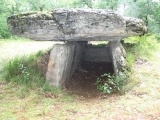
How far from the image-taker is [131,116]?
4.05 metres

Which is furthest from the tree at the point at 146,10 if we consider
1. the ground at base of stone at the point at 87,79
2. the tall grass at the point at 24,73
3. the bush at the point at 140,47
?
the tall grass at the point at 24,73

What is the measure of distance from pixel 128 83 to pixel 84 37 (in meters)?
1.51

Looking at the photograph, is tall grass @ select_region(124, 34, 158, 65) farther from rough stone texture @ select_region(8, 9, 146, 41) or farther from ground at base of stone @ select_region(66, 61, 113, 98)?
rough stone texture @ select_region(8, 9, 146, 41)

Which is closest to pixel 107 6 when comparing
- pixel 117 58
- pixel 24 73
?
pixel 117 58

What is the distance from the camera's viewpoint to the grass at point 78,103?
4164 mm

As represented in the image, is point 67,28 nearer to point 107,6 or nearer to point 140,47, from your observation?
point 140,47

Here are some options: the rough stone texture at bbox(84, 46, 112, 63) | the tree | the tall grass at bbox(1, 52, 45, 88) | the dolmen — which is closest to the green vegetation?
the tree

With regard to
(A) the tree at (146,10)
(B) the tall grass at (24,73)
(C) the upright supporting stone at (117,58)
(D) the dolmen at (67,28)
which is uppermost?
(A) the tree at (146,10)

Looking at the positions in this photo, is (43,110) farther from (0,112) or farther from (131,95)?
(131,95)

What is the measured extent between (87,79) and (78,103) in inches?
93.5

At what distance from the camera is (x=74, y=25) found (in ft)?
17.8

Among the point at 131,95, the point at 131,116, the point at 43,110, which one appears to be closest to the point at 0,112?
the point at 43,110

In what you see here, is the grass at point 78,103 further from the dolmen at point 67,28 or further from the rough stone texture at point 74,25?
the rough stone texture at point 74,25

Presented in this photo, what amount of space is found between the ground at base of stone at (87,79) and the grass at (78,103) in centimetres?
45
